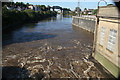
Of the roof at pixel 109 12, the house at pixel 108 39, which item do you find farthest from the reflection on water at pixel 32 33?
the roof at pixel 109 12

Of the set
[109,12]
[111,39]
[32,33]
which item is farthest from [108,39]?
[32,33]

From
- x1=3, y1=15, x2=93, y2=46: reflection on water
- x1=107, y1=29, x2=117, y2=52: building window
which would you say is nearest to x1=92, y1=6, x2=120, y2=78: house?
x1=107, y1=29, x2=117, y2=52: building window

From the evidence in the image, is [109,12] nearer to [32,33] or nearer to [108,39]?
[108,39]

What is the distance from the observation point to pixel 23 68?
12438 mm

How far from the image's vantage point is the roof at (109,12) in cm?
957

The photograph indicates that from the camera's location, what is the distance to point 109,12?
10.5 metres

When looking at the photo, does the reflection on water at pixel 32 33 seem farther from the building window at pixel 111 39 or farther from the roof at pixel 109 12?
the building window at pixel 111 39

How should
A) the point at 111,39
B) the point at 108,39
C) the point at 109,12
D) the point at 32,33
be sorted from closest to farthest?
the point at 111,39, the point at 109,12, the point at 108,39, the point at 32,33

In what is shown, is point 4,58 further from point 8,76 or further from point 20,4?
point 20,4

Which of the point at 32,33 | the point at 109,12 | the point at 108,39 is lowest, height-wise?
the point at 108,39

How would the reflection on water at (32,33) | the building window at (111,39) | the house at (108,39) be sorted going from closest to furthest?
the house at (108,39)
the building window at (111,39)
the reflection on water at (32,33)

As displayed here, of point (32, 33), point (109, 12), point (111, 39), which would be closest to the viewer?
point (111, 39)

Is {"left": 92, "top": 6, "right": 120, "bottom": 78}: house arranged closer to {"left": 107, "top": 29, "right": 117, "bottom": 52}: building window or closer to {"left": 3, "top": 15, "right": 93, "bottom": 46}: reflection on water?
{"left": 107, "top": 29, "right": 117, "bottom": 52}: building window

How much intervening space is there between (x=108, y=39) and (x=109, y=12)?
2.35 metres
